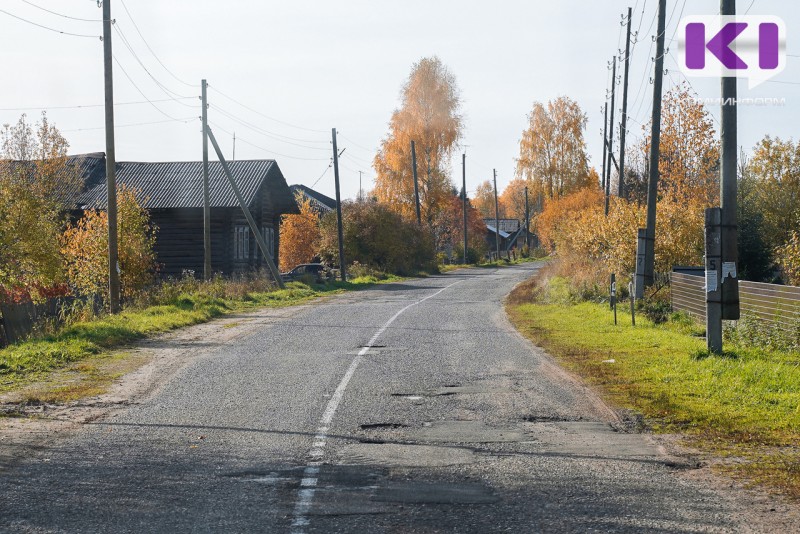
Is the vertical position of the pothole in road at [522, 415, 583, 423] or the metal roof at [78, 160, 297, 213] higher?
the metal roof at [78, 160, 297, 213]

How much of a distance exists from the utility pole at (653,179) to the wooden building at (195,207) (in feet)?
68.9

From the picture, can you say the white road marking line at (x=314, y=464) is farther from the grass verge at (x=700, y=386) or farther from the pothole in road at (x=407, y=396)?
the grass verge at (x=700, y=386)

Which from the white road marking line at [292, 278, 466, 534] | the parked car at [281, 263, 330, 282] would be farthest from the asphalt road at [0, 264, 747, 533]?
the parked car at [281, 263, 330, 282]

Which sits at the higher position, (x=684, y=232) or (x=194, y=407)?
(x=684, y=232)

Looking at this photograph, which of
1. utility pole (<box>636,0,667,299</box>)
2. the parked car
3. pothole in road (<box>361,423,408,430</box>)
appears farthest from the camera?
the parked car

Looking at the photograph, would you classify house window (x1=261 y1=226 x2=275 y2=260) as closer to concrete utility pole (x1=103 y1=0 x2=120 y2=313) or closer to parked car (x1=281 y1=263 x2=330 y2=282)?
parked car (x1=281 y1=263 x2=330 y2=282)

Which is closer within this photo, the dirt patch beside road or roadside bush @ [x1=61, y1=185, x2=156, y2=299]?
the dirt patch beside road

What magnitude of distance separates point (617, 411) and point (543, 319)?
13549mm

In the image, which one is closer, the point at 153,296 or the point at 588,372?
the point at 588,372

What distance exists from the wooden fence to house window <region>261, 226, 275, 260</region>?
89.8ft

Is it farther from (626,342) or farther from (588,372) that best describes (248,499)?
(626,342)

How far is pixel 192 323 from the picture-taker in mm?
22750

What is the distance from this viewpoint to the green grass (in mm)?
13845

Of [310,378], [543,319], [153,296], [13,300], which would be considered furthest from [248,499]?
[153,296]
